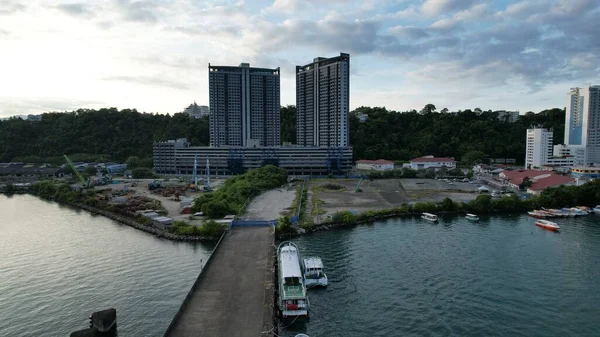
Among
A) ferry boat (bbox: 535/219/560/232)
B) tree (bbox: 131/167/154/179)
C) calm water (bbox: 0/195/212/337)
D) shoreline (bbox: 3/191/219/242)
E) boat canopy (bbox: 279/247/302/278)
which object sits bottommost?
calm water (bbox: 0/195/212/337)

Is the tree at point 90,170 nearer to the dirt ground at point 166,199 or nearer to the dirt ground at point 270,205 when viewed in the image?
the dirt ground at point 166,199

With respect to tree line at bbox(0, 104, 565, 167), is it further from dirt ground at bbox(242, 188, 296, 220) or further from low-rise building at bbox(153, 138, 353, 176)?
dirt ground at bbox(242, 188, 296, 220)

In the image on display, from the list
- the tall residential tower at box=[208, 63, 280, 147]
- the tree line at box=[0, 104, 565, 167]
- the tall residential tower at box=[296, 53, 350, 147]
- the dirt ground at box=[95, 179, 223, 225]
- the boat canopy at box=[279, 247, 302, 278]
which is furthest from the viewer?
the tree line at box=[0, 104, 565, 167]

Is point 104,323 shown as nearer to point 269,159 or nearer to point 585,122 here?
point 269,159

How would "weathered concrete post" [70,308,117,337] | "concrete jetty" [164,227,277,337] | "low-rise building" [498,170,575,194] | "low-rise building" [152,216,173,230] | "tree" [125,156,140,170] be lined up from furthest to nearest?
"tree" [125,156,140,170] → "low-rise building" [498,170,575,194] → "low-rise building" [152,216,173,230] → "weathered concrete post" [70,308,117,337] → "concrete jetty" [164,227,277,337]

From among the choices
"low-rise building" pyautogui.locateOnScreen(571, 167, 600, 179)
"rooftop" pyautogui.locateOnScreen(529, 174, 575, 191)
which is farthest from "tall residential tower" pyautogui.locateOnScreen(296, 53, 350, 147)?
"low-rise building" pyautogui.locateOnScreen(571, 167, 600, 179)

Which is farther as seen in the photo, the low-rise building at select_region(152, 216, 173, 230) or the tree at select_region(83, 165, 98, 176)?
the tree at select_region(83, 165, 98, 176)

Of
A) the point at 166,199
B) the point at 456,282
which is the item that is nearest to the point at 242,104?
the point at 166,199
